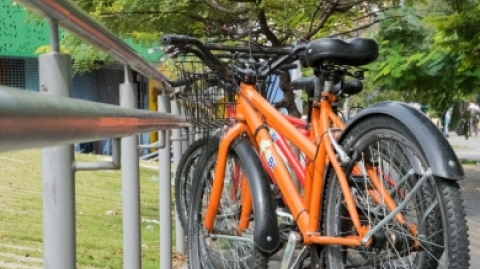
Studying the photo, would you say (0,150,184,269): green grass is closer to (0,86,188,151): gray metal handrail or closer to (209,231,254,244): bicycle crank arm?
(209,231,254,244): bicycle crank arm

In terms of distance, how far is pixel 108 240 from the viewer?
632 centimetres

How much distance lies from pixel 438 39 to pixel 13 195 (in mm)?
4929

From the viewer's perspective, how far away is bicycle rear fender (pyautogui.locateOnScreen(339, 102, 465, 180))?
7.95 feet

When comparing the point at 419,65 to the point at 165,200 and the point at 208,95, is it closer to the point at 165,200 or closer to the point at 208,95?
the point at 165,200

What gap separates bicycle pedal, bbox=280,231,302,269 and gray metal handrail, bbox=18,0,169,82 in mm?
1018

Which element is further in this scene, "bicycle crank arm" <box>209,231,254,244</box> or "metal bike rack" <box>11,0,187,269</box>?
"bicycle crank arm" <box>209,231,254,244</box>

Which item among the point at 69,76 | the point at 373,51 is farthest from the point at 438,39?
the point at 69,76

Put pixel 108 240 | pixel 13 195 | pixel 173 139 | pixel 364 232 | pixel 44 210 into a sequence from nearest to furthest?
pixel 44 210 < pixel 364 232 < pixel 173 139 < pixel 108 240 < pixel 13 195

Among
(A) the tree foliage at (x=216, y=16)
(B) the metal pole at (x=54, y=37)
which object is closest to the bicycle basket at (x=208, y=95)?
(A) the tree foliage at (x=216, y=16)

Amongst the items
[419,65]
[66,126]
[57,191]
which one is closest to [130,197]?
[57,191]

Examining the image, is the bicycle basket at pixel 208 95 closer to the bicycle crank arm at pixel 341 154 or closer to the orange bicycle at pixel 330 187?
the orange bicycle at pixel 330 187

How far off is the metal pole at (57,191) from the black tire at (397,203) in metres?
1.19

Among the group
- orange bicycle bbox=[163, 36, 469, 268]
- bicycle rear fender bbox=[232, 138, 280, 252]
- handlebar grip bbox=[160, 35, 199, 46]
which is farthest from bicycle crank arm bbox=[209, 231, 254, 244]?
handlebar grip bbox=[160, 35, 199, 46]

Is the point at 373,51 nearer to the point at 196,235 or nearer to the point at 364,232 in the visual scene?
the point at 364,232
